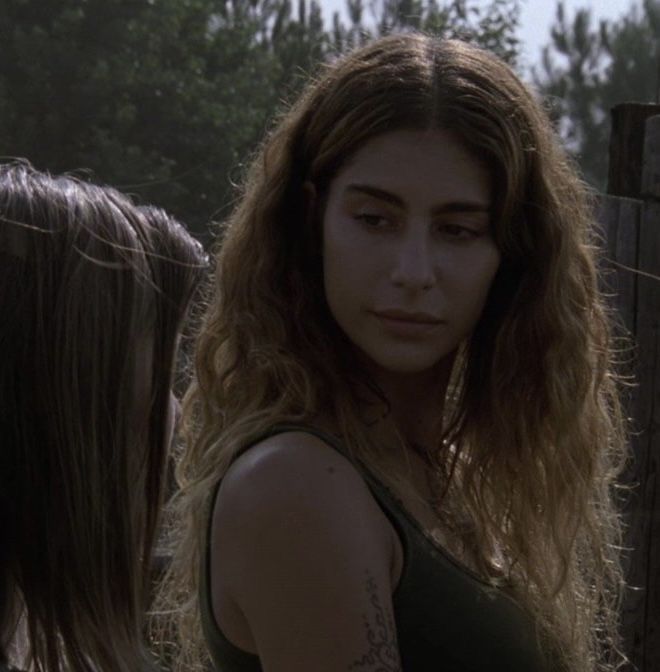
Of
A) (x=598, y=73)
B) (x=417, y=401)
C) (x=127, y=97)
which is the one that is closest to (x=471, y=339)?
(x=417, y=401)

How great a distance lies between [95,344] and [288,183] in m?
0.54

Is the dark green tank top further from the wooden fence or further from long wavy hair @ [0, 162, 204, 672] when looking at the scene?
the wooden fence

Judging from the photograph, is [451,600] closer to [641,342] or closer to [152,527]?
[152,527]

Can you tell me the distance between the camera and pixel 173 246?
179 centimetres

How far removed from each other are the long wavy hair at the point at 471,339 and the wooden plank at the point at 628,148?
1362 millimetres

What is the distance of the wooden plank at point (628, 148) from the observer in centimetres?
364

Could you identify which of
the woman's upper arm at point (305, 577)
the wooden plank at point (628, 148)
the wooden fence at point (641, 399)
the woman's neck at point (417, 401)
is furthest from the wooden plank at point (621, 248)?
the woman's upper arm at point (305, 577)

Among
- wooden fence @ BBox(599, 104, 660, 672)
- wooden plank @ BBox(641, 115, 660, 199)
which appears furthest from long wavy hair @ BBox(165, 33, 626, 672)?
wooden plank @ BBox(641, 115, 660, 199)

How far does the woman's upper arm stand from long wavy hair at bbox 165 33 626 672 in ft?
0.44

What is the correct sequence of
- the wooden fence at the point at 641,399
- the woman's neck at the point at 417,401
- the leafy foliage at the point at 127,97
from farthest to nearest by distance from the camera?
the leafy foliage at the point at 127,97
the wooden fence at the point at 641,399
the woman's neck at the point at 417,401

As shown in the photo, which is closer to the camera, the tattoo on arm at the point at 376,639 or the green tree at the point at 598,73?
the tattoo on arm at the point at 376,639

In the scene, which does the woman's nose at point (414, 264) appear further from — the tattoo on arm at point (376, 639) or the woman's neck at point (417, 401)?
the tattoo on arm at point (376, 639)

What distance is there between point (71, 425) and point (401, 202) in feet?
1.74

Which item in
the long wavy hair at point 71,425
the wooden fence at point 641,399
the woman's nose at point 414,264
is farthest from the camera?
the wooden fence at point 641,399
